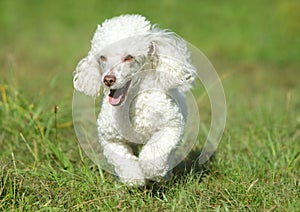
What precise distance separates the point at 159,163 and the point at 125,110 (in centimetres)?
41

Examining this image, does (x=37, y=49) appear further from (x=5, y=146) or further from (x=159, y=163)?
(x=159, y=163)

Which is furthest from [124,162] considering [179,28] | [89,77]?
[179,28]

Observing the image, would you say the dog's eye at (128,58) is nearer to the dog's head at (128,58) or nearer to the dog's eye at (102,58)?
the dog's head at (128,58)

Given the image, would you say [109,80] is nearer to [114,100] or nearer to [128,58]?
[114,100]

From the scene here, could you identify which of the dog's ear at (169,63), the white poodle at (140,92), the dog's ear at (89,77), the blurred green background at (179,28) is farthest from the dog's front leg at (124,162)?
the blurred green background at (179,28)

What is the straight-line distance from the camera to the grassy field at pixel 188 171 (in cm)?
347

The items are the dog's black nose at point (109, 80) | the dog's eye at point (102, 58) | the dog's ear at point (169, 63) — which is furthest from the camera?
the dog's ear at point (169, 63)

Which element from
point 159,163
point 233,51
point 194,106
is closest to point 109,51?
point 159,163

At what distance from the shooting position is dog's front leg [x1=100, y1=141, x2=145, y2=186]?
12.2 feet

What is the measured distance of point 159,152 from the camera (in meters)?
3.67

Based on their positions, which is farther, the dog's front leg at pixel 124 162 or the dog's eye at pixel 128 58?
the dog's front leg at pixel 124 162

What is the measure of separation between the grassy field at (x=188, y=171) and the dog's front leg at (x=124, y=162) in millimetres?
75

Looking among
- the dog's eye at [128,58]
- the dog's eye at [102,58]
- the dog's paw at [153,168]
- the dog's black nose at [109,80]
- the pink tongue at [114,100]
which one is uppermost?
the dog's eye at [128,58]

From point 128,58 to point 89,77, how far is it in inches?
13.1
